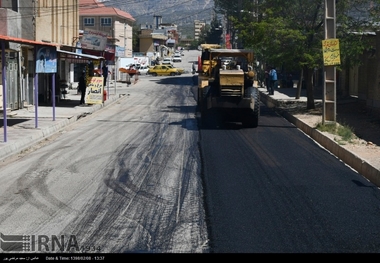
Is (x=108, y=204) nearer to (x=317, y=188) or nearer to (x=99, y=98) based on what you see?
(x=317, y=188)

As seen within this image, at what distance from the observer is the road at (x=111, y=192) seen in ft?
28.3

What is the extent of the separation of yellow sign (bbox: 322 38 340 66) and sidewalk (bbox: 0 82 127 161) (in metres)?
9.39

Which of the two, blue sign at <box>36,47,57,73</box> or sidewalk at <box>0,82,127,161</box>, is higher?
blue sign at <box>36,47,57,73</box>

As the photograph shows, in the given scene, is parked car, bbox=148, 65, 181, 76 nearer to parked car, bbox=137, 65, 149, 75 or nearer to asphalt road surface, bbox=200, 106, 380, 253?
parked car, bbox=137, 65, 149, 75

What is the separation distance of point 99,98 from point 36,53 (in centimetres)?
1061

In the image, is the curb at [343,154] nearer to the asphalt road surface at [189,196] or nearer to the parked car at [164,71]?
the asphalt road surface at [189,196]

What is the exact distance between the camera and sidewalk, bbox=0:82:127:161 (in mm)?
17547

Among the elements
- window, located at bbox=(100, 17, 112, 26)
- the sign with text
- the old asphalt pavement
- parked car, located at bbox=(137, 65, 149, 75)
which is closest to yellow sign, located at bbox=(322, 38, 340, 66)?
the old asphalt pavement

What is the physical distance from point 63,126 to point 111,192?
497 inches

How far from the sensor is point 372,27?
26.8 m

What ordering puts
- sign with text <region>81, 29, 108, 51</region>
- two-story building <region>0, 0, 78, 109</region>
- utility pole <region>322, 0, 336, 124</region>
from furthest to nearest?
sign with text <region>81, 29, 108, 51</region> < two-story building <region>0, 0, 78, 109</region> < utility pole <region>322, 0, 336, 124</region>

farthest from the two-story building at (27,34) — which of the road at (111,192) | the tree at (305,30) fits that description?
the tree at (305,30)

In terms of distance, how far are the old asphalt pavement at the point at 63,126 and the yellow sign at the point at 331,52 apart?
89.2 inches

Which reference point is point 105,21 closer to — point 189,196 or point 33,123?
point 33,123
